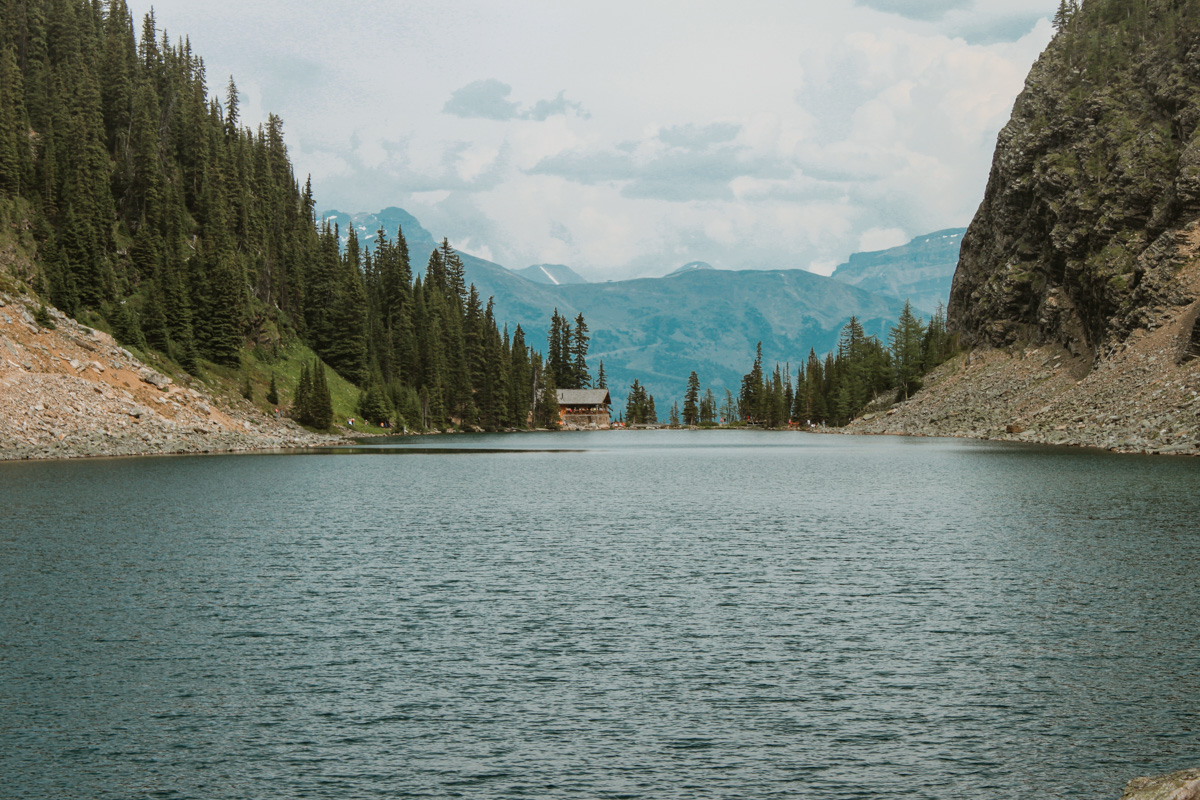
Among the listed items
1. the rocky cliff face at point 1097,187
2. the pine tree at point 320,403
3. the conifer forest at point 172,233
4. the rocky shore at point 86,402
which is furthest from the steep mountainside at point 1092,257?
the pine tree at point 320,403

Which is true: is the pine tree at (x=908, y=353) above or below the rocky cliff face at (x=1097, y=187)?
below

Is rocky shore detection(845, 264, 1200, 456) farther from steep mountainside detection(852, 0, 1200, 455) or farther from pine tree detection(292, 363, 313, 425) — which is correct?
pine tree detection(292, 363, 313, 425)

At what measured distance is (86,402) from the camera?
92500mm

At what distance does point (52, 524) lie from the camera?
1540 inches

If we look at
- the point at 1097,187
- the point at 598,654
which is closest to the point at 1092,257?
the point at 1097,187

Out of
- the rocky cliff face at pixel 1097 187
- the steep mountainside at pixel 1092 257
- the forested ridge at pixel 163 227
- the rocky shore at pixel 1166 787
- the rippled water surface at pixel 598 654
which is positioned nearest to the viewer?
the rocky shore at pixel 1166 787

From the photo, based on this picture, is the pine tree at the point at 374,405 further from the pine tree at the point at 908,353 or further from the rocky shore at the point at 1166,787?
the rocky shore at the point at 1166,787

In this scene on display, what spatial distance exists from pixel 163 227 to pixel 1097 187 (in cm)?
14916

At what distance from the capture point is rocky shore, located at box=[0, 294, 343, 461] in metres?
85.0

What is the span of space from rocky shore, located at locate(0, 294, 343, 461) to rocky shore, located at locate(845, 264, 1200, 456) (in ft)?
324

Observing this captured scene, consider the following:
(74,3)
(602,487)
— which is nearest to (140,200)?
(74,3)

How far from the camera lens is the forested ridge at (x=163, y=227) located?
405 feet

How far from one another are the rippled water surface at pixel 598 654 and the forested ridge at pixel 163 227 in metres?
93.2

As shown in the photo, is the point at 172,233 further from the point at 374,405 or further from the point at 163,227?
the point at 374,405
